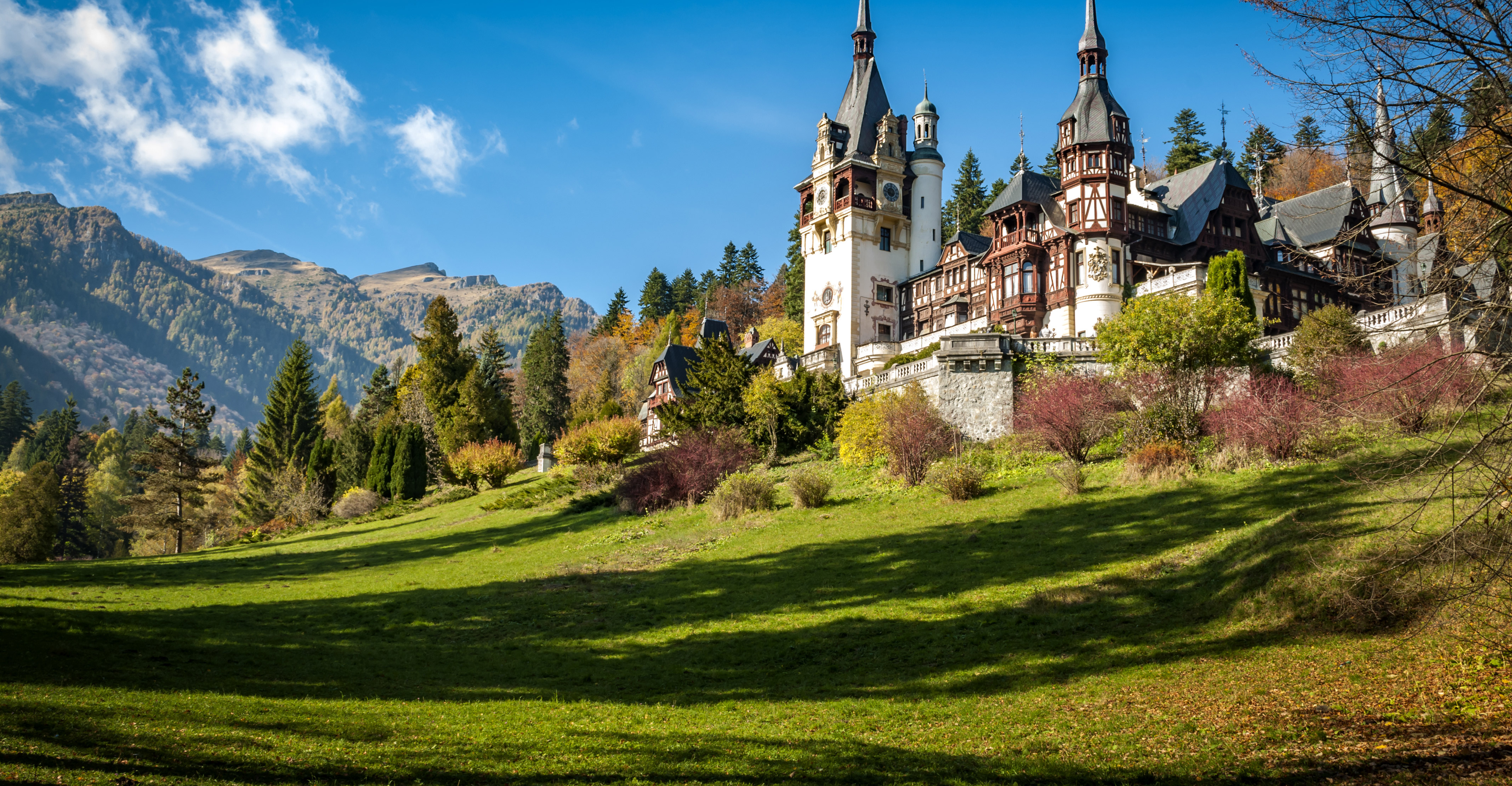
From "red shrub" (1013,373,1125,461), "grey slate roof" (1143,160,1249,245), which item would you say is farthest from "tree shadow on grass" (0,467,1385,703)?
"grey slate roof" (1143,160,1249,245)

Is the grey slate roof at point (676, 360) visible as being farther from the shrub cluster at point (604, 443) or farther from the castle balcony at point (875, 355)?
the shrub cluster at point (604, 443)

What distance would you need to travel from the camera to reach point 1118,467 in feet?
87.7

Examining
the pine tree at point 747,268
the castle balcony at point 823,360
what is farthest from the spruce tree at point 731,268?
the castle balcony at point 823,360

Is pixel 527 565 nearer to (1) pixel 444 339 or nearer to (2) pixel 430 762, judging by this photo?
(2) pixel 430 762

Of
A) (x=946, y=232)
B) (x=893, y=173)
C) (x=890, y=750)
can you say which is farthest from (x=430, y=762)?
(x=946, y=232)

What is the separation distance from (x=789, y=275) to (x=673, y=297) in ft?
85.1

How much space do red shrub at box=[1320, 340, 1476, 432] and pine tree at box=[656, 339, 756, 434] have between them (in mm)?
23105

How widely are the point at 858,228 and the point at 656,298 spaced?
48.2 m

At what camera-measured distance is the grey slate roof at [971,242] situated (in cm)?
5494

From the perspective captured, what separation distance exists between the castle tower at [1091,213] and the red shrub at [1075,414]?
15.3m

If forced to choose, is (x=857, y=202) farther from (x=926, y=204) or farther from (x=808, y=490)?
(x=808, y=490)

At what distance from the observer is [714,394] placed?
42.5m

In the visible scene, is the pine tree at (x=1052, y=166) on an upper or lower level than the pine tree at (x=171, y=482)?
upper

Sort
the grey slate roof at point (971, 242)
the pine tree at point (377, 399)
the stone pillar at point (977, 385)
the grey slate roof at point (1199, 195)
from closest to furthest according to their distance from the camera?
1. the stone pillar at point (977, 385)
2. the grey slate roof at point (1199, 195)
3. the grey slate roof at point (971, 242)
4. the pine tree at point (377, 399)
